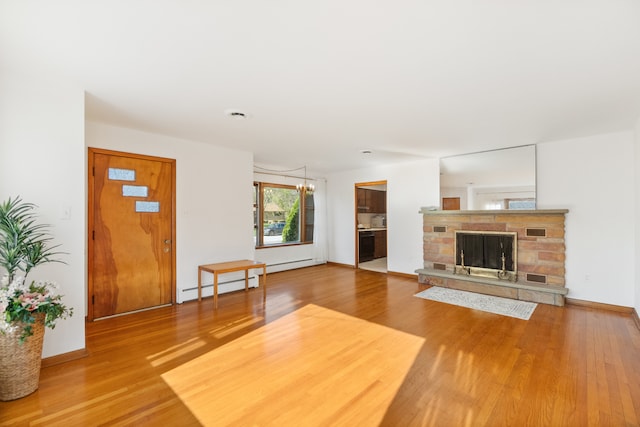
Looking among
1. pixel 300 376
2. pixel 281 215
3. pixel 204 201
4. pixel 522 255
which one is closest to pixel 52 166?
pixel 204 201

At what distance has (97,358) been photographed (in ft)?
9.17

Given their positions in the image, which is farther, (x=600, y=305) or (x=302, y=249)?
(x=302, y=249)

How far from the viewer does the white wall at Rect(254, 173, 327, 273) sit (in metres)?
6.80

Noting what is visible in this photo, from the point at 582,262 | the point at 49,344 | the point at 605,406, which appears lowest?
the point at 605,406

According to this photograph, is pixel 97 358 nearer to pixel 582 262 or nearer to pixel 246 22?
pixel 246 22

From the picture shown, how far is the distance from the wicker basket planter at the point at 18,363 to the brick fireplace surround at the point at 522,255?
535 centimetres

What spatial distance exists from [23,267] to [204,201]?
8.21 feet

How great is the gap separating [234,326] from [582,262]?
498 cm

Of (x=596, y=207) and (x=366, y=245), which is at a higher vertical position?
(x=596, y=207)

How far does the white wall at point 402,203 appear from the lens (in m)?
6.11

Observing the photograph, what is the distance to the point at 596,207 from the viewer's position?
4348mm

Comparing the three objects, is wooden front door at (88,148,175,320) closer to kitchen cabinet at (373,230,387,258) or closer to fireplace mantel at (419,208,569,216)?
fireplace mantel at (419,208,569,216)

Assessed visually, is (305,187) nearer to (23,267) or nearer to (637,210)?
(23,267)

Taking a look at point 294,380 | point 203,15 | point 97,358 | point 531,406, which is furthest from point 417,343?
point 203,15
